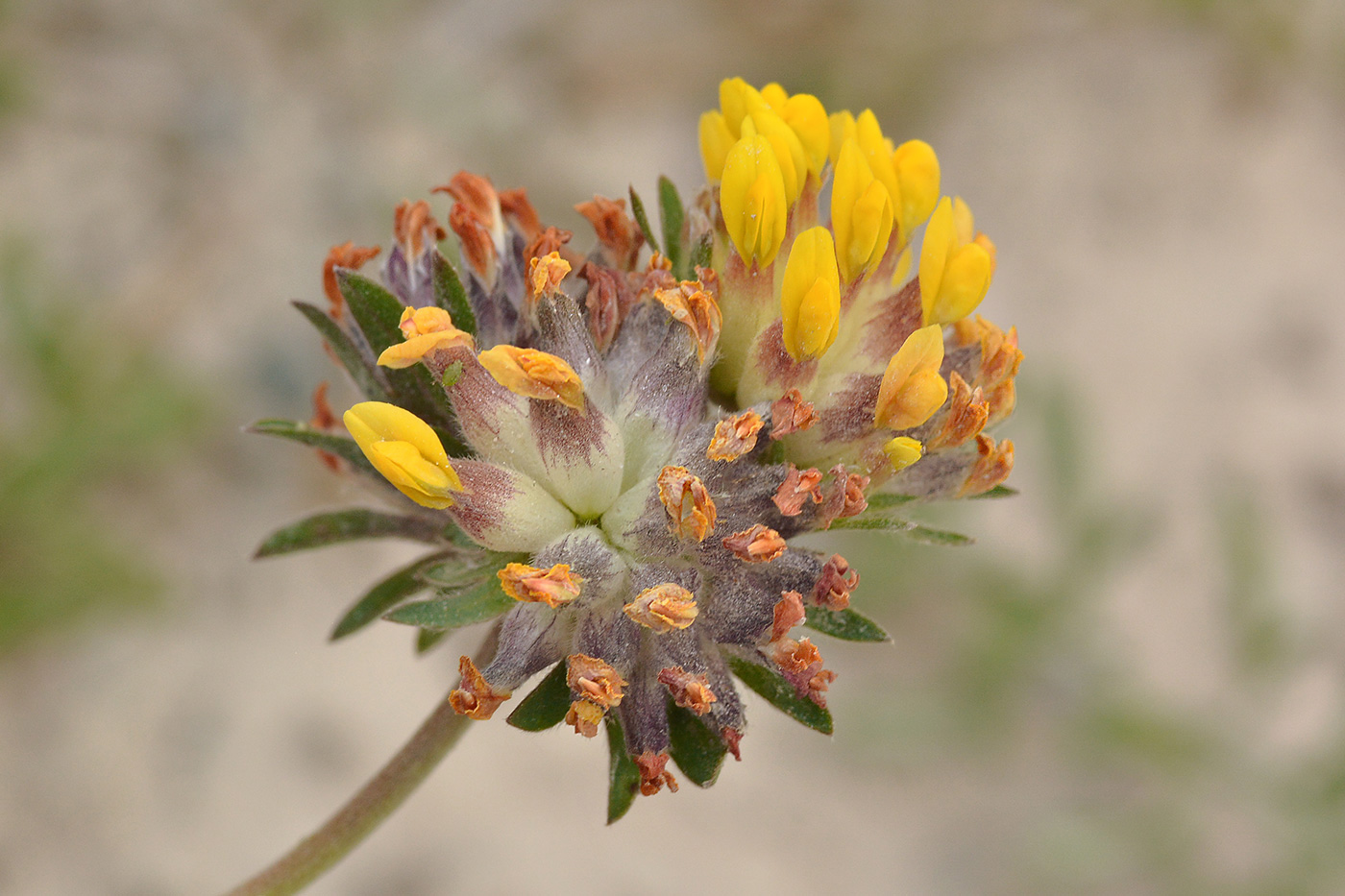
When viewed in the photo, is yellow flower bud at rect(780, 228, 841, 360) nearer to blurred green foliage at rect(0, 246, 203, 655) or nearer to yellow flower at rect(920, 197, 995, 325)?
yellow flower at rect(920, 197, 995, 325)

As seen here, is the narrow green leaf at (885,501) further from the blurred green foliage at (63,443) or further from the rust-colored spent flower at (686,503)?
the blurred green foliage at (63,443)

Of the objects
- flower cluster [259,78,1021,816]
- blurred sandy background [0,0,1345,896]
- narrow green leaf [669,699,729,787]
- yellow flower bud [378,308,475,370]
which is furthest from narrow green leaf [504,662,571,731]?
blurred sandy background [0,0,1345,896]

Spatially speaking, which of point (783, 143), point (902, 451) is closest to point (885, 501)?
point (902, 451)

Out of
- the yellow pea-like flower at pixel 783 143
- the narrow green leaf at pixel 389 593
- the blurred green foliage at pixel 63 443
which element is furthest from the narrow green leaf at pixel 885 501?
the blurred green foliage at pixel 63 443

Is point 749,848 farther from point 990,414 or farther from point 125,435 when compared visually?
point 990,414

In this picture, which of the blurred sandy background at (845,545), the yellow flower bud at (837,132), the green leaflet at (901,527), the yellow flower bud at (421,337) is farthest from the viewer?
the blurred sandy background at (845,545)

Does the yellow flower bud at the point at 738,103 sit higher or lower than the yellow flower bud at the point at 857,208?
higher

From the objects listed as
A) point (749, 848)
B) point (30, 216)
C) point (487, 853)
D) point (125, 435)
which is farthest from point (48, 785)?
point (749, 848)

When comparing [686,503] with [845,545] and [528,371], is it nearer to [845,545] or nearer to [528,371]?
[528,371]
